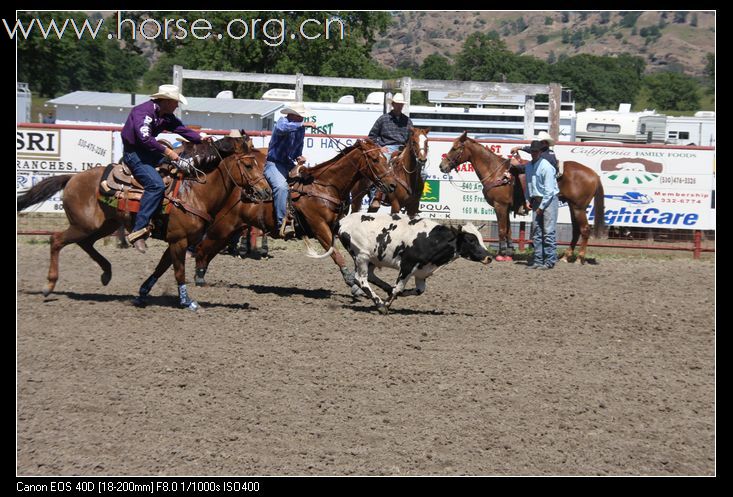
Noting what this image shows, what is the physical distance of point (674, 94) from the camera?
76.2m

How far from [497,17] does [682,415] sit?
19811cm

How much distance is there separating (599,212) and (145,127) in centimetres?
807

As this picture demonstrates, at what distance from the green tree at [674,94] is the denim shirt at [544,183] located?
6500 cm

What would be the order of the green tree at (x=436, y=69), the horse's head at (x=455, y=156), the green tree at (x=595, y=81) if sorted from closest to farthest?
1. the horse's head at (x=455, y=156)
2. the green tree at (x=436, y=69)
3. the green tree at (x=595, y=81)

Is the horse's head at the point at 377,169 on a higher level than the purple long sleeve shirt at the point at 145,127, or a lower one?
lower

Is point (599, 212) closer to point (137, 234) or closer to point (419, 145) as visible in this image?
point (419, 145)

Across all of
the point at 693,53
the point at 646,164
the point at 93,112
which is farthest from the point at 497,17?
the point at 646,164

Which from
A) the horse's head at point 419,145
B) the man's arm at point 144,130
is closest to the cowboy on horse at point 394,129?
the horse's head at point 419,145

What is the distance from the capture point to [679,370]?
291 inches

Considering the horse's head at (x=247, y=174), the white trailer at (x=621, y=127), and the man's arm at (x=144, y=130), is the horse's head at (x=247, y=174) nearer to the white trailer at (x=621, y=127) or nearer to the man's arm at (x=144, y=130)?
the man's arm at (x=144, y=130)

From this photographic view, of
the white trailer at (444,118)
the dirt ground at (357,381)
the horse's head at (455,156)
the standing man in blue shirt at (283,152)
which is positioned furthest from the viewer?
the white trailer at (444,118)

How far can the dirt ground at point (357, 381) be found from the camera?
203 inches

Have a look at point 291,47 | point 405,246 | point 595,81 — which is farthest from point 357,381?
point 595,81

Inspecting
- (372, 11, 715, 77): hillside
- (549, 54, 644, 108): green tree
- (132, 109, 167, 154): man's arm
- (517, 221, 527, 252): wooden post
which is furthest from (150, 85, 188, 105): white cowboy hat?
(372, 11, 715, 77): hillside
